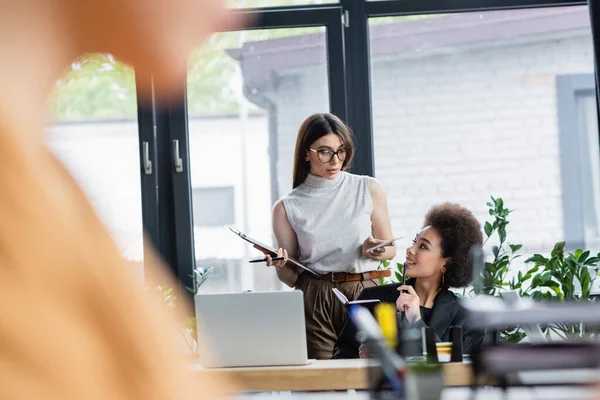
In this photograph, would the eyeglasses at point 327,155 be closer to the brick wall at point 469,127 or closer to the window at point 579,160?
the brick wall at point 469,127

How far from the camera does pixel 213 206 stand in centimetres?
532

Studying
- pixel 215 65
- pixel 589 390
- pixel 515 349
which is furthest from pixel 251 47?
pixel 589 390

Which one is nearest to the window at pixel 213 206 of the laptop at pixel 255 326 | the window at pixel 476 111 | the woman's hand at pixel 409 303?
the window at pixel 476 111

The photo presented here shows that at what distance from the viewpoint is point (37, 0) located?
0.85ft

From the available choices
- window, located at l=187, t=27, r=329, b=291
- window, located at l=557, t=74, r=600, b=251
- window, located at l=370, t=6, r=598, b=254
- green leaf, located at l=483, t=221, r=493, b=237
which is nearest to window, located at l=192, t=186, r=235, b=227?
window, located at l=187, t=27, r=329, b=291

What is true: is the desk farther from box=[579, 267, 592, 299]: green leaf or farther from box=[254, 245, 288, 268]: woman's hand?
box=[579, 267, 592, 299]: green leaf

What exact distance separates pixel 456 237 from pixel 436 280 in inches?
9.3

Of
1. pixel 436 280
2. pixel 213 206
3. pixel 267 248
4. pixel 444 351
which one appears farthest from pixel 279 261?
pixel 213 206

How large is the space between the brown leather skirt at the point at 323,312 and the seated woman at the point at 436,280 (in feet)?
0.75

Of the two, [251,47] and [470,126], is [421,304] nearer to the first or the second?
[470,126]

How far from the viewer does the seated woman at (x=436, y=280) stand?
3.84 meters

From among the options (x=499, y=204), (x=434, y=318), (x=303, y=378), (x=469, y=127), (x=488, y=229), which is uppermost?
(x=469, y=127)

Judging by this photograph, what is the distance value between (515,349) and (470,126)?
466cm

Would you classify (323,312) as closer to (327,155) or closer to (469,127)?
(327,155)
